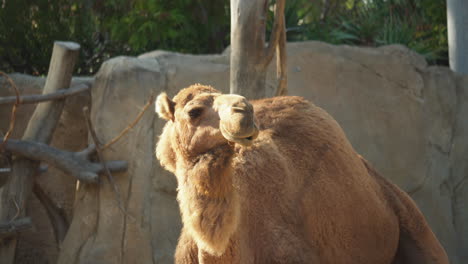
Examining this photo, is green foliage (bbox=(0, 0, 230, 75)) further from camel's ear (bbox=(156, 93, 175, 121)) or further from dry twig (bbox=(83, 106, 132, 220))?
camel's ear (bbox=(156, 93, 175, 121))

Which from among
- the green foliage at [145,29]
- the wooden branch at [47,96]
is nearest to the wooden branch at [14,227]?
the wooden branch at [47,96]

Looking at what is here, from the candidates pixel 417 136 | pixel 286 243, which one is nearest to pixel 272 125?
pixel 286 243

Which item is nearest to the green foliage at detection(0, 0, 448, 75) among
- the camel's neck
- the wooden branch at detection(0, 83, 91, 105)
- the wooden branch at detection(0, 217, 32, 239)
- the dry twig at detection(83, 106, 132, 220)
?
the wooden branch at detection(0, 83, 91, 105)

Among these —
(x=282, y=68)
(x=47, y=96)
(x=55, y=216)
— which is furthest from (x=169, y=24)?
(x=282, y=68)

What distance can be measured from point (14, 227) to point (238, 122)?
399cm

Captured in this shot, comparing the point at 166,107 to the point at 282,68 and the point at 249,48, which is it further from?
the point at 282,68

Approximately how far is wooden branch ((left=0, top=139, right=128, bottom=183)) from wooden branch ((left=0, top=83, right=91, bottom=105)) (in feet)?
1.24

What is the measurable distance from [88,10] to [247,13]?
4626 millimetres

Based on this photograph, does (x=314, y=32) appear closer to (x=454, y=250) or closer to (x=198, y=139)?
(x=454, y=250)

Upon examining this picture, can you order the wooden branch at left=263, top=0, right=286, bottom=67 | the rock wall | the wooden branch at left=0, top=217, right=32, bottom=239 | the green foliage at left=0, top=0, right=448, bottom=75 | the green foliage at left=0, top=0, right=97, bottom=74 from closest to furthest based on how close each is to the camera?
the wooden branch at left=263, top=0, right=286, bottom=67 < the wooden branch at left=0, top=217, right=32, bottom=239 < the rock wall < the green foliage at left=0, top=0, right=97, bottom=74 < the green foliage at left=0, top=0, right=448, bottom=75

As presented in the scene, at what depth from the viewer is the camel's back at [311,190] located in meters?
3.06

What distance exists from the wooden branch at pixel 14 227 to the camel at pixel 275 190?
3130mm

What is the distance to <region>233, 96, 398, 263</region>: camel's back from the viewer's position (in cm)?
306

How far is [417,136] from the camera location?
673 centimetres
